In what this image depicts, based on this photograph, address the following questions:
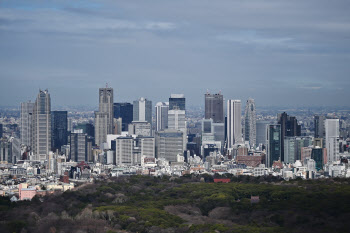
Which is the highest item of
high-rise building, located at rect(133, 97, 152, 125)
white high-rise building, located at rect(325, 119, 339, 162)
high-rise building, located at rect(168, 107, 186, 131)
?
high-rise building, located at rect(133, 97, 152, 125)

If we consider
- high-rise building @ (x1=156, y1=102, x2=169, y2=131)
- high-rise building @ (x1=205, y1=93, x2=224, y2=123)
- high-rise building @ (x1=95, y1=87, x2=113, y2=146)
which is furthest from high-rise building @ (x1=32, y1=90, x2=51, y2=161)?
high-rise building @ (x1=205, y1=93, x2=224, y2=123)

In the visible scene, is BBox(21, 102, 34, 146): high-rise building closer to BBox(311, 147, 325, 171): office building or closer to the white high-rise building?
BBox(311, 147, 325, 171): office building

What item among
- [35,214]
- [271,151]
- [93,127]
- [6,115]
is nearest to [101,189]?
[35,214]

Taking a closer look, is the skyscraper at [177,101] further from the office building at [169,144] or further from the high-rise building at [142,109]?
the office building at [169,144]

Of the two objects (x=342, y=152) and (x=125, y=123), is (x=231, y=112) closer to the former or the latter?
(x=125, y=123)

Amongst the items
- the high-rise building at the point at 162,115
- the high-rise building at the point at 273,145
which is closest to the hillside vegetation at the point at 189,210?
the high-rise building at the point at 273,145

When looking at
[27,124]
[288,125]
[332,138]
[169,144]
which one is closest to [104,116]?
[27,124]

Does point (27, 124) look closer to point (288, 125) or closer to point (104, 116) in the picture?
point (104, 116)
